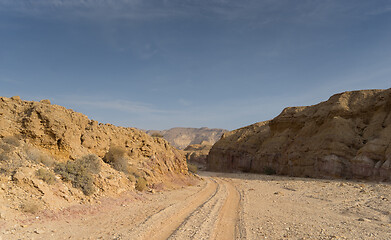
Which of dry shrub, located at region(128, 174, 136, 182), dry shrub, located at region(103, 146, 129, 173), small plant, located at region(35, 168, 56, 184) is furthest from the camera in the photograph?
dry shrub, located at region(103, 146, 129, 173)

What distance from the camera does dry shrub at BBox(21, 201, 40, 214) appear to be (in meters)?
6.45

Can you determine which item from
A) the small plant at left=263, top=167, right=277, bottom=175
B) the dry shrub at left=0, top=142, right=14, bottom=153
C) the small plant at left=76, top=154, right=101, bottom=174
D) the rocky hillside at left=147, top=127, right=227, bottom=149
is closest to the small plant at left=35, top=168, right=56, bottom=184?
the dry shrub at left=0, top=142, right=14, bottom=153

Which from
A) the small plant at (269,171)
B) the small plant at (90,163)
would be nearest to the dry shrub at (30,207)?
the small plant at (90,163)

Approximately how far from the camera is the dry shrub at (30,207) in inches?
254

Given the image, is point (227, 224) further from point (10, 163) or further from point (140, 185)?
point (10, 163)

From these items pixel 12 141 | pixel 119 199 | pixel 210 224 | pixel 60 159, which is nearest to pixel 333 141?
pixel 210 224

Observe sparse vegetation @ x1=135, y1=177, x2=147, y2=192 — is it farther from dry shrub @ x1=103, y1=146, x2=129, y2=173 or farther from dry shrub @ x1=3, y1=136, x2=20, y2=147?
dry shrub @ x1=3, y1=136, x2=20, y2=147

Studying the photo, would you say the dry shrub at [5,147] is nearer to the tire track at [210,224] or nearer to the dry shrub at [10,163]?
the dry shrub at [10,163]

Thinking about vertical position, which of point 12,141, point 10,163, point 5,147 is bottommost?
point 10,163

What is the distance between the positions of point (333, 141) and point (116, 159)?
22817 mm

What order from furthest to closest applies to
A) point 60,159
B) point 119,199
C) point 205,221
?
point 60,159
point 119,199
point 205,221

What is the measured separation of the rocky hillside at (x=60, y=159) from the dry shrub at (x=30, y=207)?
0.03 meters

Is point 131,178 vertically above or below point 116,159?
below

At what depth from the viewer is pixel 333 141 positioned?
25.2m
